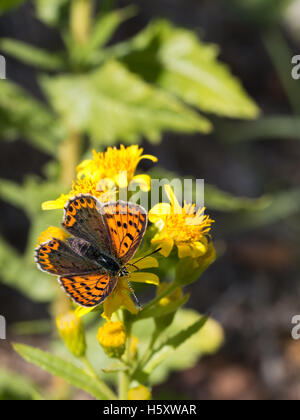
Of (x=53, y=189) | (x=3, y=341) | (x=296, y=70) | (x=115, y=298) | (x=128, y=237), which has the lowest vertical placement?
(x=115, y=298)

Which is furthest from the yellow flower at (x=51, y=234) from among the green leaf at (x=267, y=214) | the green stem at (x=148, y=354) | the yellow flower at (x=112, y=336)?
the green leaf at (x=267, y=214)

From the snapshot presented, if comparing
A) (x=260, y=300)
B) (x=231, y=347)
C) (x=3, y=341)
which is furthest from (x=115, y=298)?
(x=260, y=300)

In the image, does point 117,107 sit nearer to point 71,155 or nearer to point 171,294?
point 71,155

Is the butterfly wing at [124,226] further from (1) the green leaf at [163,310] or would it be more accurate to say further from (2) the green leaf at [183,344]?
(2) the green leaf at [183,344]

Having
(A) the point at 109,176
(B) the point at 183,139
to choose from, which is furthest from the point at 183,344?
(B) the point at 183,139

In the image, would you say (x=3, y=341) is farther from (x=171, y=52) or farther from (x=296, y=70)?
(x=296, y=70)

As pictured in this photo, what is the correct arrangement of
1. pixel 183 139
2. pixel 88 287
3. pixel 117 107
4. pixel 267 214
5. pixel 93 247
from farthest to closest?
pixel 183 139, pixel 267 214, pixel 117 107, pixel 93 247, pixel 88 287
